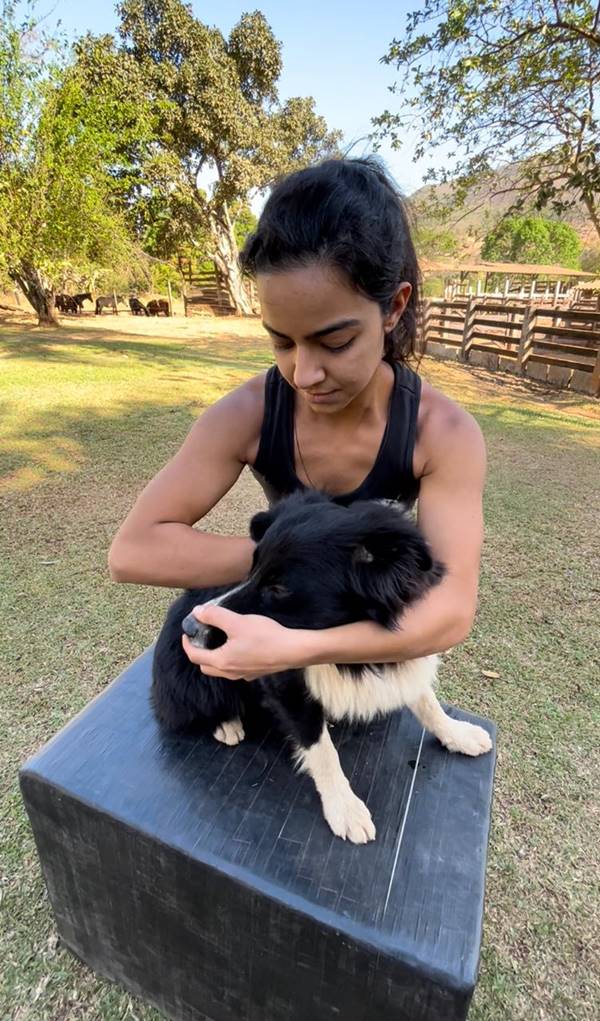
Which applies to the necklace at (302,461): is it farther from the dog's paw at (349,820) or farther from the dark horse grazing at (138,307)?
the dark horse grazing at (138,307)

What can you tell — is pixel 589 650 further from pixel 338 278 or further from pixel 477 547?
pixel 338 278

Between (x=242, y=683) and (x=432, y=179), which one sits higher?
(x=432, y=179)

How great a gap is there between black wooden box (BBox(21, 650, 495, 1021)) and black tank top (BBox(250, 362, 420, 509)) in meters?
0.85

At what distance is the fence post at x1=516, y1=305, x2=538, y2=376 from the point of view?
11984 millimetres

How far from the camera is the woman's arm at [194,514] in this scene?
159 centimetres

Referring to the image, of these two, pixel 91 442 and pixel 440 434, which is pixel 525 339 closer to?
pixel 91 442

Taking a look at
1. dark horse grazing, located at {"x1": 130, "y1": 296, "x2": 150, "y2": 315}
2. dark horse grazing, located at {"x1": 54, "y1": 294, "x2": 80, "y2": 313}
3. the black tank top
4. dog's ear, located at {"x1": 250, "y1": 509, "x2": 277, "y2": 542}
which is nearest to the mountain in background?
the black tank top

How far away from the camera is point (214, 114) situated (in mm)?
21125

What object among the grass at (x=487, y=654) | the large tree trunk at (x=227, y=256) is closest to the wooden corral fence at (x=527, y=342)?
the grass at (x=487, y=654)

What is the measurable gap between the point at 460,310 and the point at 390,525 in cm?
1611

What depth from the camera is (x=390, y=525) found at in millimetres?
1341

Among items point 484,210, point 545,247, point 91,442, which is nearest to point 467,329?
point 484,210

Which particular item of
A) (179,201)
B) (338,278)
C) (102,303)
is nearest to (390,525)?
(338,278)

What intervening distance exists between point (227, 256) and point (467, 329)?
17.1 m
